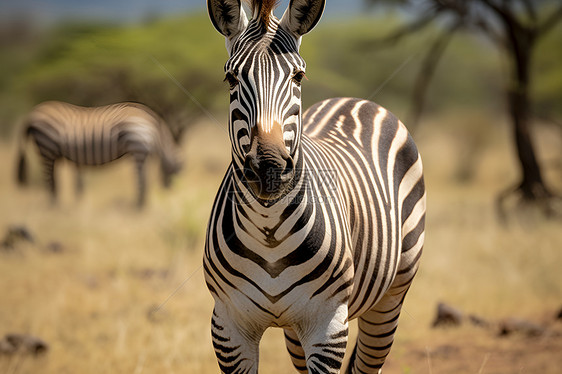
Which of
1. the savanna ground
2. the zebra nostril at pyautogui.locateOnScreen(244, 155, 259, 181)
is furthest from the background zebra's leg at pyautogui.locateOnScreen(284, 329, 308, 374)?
the zebra nostril at pyautogui.locateOnScreen(244, 155, 259, 181)

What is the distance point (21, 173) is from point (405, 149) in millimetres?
11171

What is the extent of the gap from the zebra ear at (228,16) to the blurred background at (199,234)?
0.24 m

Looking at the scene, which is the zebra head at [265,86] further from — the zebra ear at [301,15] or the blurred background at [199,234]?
the blurred background at [199,234]

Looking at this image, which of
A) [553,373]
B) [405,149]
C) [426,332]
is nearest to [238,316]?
[405,149]

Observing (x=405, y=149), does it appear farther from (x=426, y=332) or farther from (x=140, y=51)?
(x=140, y=51)

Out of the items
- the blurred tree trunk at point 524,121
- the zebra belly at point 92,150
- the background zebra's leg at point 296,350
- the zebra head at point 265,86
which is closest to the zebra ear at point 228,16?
the zebra head at point 265,86

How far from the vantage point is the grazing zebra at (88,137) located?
41.5 ft

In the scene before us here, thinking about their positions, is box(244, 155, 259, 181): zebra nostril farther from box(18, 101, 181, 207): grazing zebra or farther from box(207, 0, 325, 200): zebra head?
box(18, 101, 181, 207): grazing zebra

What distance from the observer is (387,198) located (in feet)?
10.9

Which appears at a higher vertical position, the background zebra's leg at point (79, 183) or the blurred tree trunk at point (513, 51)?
the blurred tree trunk at point (513, 51)

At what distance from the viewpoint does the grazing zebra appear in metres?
12.7

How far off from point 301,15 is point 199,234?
244 inches

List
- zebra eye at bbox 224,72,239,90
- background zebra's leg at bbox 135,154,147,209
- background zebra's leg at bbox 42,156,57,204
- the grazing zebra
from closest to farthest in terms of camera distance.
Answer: zebra eye at bbox 224,72,239,90 < background zebra's leg at bbox 42,156,57,204 < background zebra's leg at bbox 135,154,147,209 < the grazing zebra

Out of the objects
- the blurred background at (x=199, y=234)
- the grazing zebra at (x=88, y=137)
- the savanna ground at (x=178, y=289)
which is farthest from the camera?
the grazing zebra at (x=88, y=137)
